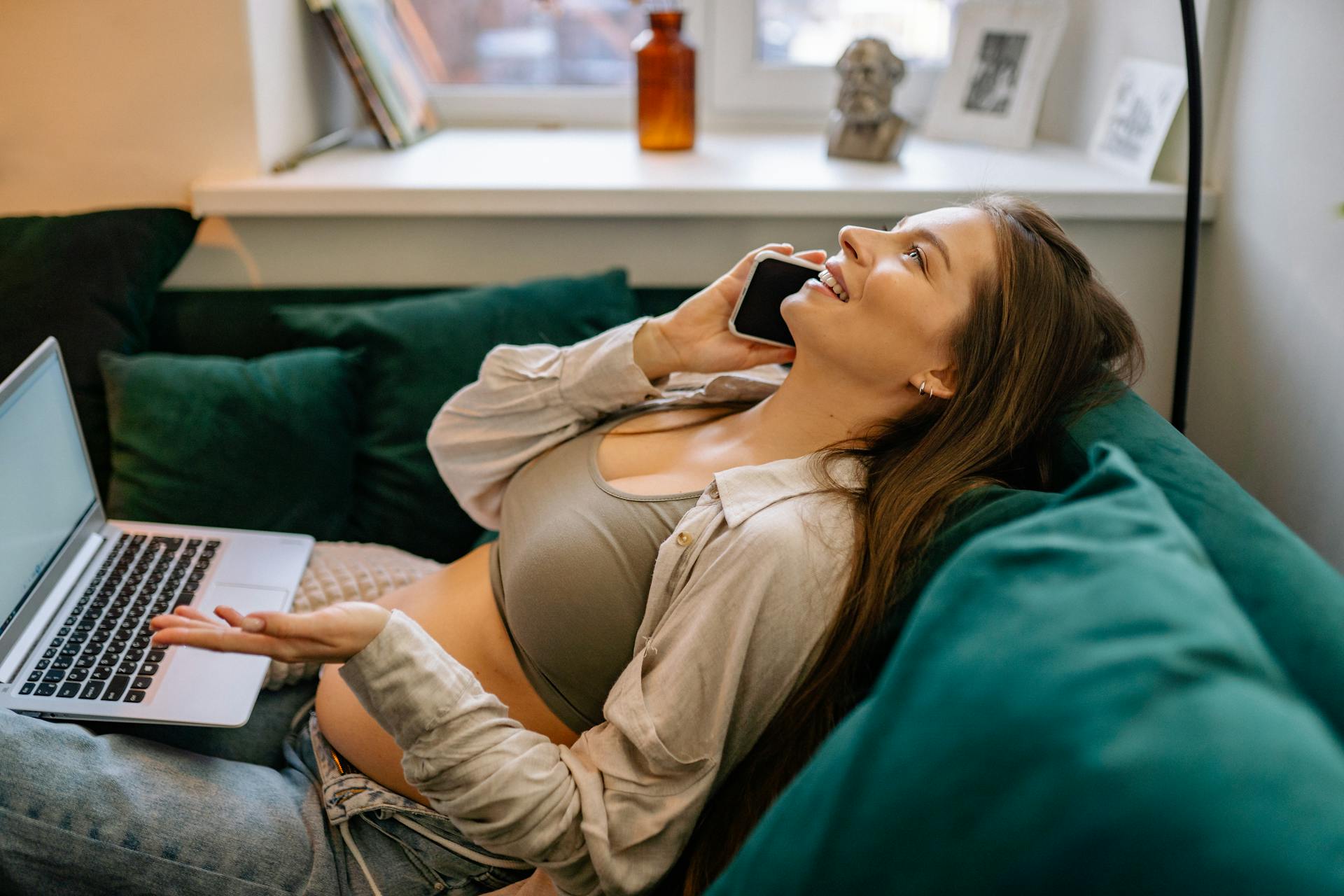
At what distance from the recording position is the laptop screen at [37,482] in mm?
1117

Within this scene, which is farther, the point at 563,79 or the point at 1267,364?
the point at 563,79

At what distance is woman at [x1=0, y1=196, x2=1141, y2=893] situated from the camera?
916 mm

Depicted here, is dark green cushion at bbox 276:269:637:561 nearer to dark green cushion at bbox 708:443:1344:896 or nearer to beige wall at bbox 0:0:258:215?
beige wall at bbox 0:0:258:215

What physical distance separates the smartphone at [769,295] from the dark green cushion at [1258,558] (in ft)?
1.41

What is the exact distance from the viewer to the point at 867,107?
1837mm

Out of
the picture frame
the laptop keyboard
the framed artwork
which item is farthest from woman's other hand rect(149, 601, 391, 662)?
the picture frame

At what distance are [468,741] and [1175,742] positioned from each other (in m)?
0.62

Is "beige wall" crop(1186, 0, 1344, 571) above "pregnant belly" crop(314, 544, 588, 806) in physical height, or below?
→ above

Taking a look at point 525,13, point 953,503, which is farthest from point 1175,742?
point 525,13

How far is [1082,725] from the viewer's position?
0.50 m

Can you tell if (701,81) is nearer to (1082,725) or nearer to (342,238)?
(342,238)

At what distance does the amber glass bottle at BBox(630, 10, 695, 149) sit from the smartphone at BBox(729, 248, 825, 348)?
714mm

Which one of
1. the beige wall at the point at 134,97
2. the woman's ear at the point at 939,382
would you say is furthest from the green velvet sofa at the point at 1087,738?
the beige wall at the point at 134,97

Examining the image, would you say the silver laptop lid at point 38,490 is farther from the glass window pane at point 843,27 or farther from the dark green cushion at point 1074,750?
the glass window pane at point 843,27
